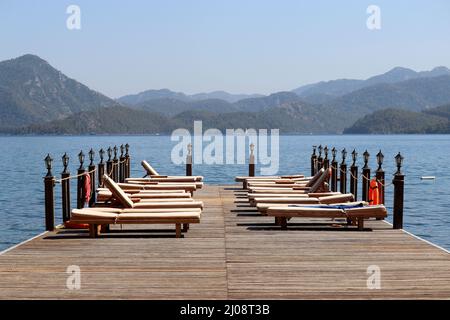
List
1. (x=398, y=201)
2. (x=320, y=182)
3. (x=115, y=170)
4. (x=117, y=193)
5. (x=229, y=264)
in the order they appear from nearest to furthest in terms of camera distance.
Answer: (x=229, y=264) < (x=117, y=193) < (x=398, y=201) < (x=320, y=182) < (x=115, y=170)

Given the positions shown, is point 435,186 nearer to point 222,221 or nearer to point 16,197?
point 16,197

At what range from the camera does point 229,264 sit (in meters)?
8.56

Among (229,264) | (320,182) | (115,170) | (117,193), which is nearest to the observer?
(229,264)

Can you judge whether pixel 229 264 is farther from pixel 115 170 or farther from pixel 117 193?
pixel 115 170

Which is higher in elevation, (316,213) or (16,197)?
(316,213)

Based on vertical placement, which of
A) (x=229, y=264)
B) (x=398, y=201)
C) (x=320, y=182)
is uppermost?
(x=320, y=182)

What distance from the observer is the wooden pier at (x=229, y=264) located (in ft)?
23.5

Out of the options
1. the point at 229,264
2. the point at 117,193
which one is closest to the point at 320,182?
the point at 117,193

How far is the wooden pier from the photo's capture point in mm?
7156

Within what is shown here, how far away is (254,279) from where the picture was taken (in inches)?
304

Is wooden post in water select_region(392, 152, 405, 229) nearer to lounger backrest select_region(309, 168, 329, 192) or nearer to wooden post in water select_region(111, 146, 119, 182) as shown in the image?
lounger backrest select_region(309, 168, 329, 192)
